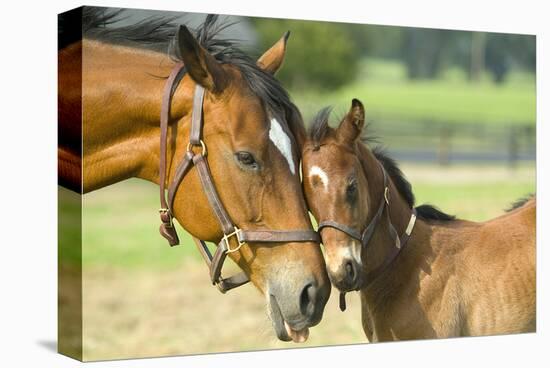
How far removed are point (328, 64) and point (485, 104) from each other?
1.42 m

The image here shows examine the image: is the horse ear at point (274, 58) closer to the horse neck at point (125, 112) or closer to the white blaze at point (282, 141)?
the horse neck at point (125, 112)

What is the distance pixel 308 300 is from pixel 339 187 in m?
0.82

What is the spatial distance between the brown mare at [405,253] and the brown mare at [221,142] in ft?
1.47

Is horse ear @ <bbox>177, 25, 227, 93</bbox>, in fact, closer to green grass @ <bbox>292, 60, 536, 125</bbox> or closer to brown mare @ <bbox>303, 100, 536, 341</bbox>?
brown mare @ <bbox>303, 100, 536, 341</bbox>

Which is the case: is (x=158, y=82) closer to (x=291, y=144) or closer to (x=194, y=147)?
(x=194, y=147)

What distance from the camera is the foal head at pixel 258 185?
11.1 ft

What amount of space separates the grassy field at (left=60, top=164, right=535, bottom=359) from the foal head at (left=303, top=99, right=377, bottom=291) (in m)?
1.05

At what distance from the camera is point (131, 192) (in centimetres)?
558

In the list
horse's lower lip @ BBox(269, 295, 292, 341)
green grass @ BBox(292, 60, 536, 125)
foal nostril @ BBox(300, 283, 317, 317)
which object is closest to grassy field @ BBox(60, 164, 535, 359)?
green grass @ BBox(292, 60, 536, 125)

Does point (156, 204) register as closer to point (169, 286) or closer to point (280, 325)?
point (169, 286)

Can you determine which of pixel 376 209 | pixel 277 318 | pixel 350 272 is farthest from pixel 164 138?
pixel 376 209

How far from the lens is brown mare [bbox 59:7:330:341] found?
3.39m

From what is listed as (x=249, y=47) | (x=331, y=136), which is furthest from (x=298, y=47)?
(x=331, y=136)

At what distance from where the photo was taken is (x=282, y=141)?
11.1ft
